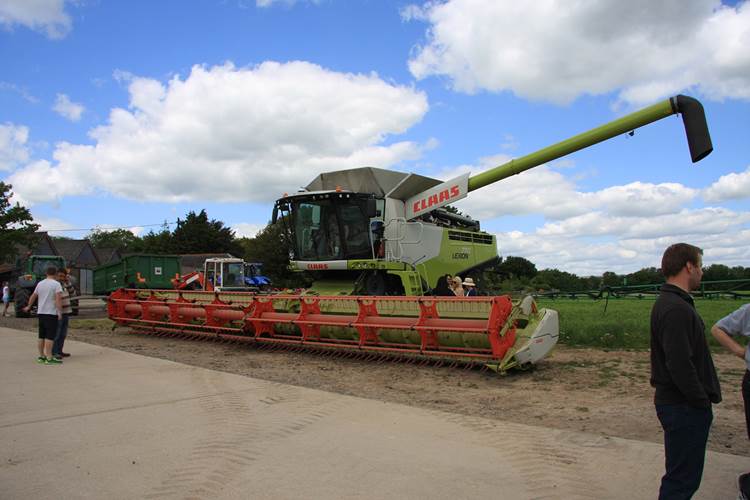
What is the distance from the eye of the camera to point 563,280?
27.5m

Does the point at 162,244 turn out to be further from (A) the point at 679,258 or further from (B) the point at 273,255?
(A) the point at 679,258

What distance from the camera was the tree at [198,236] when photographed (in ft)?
214

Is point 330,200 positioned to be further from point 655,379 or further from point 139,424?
point 655,379

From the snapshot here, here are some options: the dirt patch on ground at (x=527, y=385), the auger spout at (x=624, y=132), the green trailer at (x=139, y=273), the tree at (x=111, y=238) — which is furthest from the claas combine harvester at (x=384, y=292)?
the tree at (x=111, y=238)

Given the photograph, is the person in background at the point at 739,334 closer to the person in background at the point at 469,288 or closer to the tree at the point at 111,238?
the person in background at the point at 469,288

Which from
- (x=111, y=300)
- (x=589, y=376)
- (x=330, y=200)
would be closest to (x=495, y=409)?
(x=589, y=376)

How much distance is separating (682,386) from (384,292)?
8.38 meters

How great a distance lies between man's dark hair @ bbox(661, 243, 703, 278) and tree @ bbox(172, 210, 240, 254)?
65697mm

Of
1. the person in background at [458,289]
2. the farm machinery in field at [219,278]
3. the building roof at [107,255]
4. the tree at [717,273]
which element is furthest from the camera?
the building roof at [107,255]

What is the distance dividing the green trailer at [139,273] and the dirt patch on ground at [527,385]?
13312mm

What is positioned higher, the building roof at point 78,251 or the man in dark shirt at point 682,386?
the building roof at point 78,251

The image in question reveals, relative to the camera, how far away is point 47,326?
8812 millimetres

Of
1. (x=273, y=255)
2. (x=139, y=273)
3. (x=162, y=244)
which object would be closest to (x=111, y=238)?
(x=162, y=244)

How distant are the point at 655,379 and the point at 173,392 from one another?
17.3 ft
